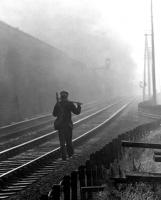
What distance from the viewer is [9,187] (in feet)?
28.3

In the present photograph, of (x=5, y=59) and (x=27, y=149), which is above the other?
(x=5, y=59)

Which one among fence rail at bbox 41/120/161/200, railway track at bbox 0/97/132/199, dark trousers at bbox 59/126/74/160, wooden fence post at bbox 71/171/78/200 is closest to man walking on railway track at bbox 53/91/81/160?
dark trousers at bbox 59/126/74/160

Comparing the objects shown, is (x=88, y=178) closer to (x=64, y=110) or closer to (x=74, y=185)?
(x=74, y=185)

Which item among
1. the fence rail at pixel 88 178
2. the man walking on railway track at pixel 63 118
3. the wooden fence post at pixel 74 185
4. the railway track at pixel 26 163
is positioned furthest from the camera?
the man walking on railway track at pixel 63 118

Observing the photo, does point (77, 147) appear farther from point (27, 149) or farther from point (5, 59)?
point (5, 59)

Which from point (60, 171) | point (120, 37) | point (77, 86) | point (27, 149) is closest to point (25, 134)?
point (27, 149)

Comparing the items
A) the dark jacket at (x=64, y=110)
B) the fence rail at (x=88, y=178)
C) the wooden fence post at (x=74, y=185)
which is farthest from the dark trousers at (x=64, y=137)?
the wooden fence post at (x=74, y=185)

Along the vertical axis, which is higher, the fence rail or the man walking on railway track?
the man walking on railway track

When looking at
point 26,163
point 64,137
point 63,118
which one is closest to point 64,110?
point 63,118

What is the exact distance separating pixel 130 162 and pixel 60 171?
168cm

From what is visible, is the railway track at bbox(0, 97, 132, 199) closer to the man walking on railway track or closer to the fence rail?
the man walking on railway track

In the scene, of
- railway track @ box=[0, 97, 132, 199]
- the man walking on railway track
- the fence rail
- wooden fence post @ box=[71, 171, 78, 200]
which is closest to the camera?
the fence rail

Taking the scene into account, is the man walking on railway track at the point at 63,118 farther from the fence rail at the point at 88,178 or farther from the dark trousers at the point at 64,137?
the fence rail at the point at 88,178

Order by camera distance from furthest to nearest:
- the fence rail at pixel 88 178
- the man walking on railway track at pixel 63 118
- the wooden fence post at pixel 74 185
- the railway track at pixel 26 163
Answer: the man walking on railway track at pixel 63 118 < the railway track at pixel 26 163 < the wooden fence post at pixel 74 185 < the fence rail at pixel 88 178
